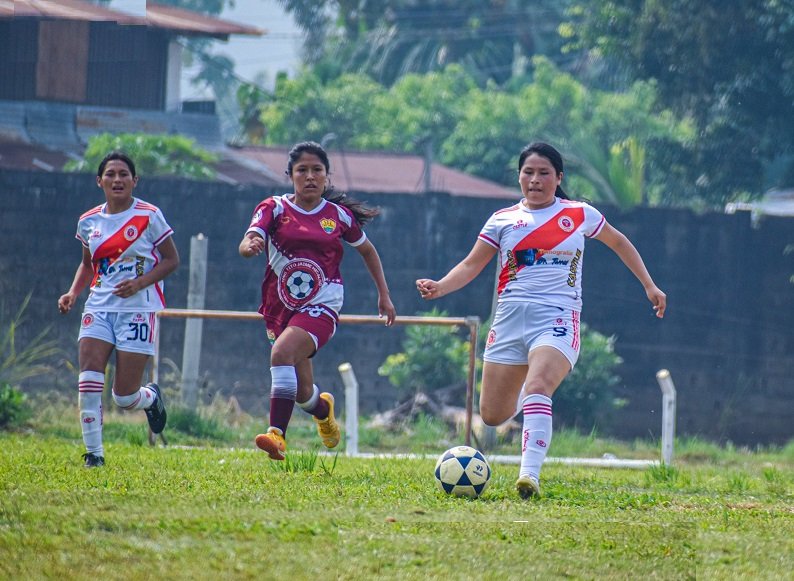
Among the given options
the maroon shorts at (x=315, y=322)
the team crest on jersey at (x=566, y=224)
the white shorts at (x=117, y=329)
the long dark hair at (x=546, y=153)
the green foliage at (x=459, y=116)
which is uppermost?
the green foliage at (x=459, y=116)

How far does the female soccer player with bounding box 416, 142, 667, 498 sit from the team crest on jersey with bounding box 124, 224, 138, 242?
218 centimetres

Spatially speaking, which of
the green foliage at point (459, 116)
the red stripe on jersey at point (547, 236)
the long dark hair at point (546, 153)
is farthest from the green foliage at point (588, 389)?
the green foliage at point (459, 116)

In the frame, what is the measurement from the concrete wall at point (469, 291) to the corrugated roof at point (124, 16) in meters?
2.72

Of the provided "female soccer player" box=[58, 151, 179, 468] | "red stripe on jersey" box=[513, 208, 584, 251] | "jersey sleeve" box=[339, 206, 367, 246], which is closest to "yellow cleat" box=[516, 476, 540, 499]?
"red stripe on jersey" box=[513, 208, 584, 251]

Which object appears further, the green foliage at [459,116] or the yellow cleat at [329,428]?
the green foliage at [459,116]

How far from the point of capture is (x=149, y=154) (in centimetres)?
2111

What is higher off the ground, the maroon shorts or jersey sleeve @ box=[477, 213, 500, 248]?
jersey sleeve @ box=[477, 213, 500, 248]

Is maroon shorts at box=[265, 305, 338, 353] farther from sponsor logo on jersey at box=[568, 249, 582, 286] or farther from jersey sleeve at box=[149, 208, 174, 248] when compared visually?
sponsor logo on jersey at box=[568, 249, 582, 286]

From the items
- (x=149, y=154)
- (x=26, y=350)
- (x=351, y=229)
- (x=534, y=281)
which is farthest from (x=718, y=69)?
(x=534, y=281)

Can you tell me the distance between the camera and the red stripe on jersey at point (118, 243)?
29.6ft

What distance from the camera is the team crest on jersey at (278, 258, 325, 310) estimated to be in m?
8.73

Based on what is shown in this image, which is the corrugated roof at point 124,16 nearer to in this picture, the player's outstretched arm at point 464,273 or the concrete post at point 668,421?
the player's outstretched arm at point 464,273

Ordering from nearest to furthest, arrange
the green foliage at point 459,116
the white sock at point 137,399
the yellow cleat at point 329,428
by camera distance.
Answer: the white sock at point 137,399 < the yellow cleat at point 329,428 < the green foliage at point 459,116

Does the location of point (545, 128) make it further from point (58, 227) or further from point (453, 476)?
point (453, 476)
